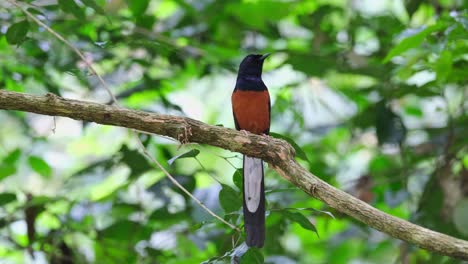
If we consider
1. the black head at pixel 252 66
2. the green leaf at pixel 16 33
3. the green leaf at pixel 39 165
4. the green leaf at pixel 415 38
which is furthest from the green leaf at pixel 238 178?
the green leaf at pixel 39 165

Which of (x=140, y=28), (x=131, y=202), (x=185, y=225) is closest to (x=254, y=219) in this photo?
(x=185, y=225)

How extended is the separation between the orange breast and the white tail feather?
59 centimetres

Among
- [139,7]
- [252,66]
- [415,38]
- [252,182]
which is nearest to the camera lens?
[415,38]

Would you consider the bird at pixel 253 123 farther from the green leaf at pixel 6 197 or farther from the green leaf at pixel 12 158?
the green leaf at pixel 12 158

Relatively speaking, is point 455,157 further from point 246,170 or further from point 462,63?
point 246,170

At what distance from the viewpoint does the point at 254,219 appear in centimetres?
394

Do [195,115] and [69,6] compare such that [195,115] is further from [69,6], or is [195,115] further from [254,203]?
[254,203]

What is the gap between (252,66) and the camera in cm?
561

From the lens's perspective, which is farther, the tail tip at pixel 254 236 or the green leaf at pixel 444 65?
the green leaf at pixel 444 65

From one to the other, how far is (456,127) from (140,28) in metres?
2.99

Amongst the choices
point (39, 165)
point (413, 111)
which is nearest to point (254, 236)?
point (39, 165)

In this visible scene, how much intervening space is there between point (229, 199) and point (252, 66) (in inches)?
81.5

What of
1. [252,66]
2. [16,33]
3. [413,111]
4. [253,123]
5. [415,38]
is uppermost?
[415,38]

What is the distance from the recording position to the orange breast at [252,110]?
199 inches
